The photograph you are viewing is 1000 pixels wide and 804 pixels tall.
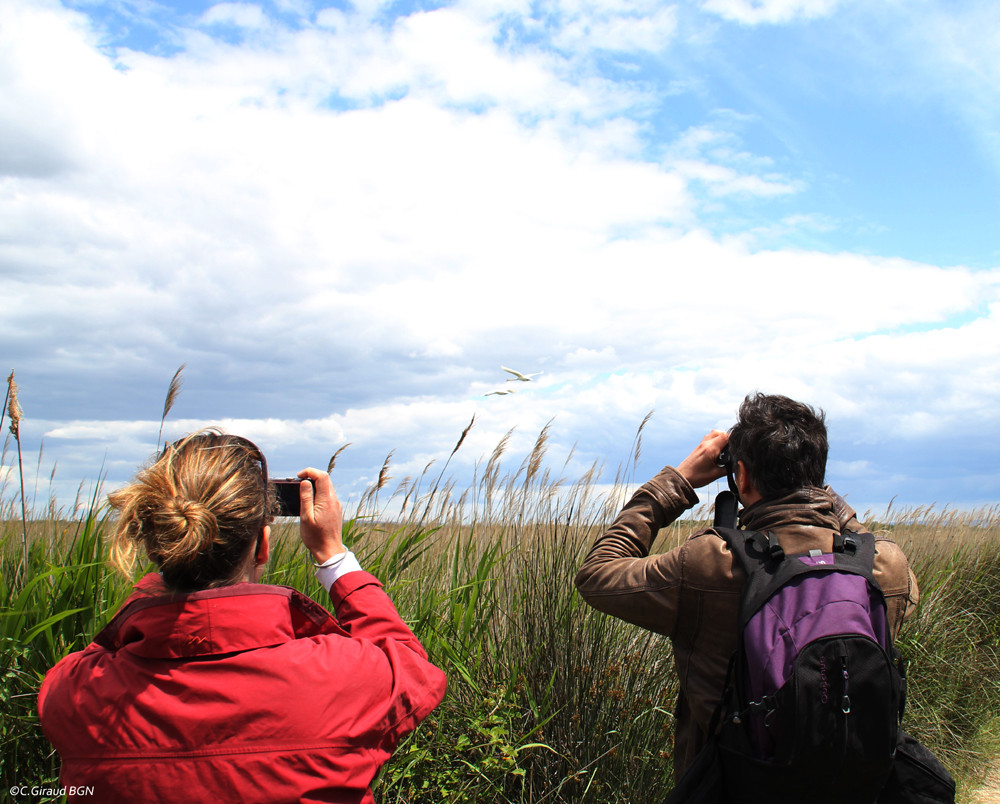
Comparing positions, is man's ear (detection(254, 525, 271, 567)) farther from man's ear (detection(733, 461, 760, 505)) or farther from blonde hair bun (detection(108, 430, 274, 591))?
man's ear (detection(733, 461, 760, 505))

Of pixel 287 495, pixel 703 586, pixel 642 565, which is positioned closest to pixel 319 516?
pixel 287 495

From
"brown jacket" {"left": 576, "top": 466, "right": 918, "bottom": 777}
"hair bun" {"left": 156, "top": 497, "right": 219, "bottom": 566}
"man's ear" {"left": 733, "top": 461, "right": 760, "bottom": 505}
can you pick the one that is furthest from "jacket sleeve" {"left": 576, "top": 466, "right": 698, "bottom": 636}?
"hair bun" {"left": 156, "top": 497, "right": 219, "bottom": 566}

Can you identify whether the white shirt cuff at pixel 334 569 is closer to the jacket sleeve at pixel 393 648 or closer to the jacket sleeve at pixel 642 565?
the jacket sleeve at pixel 393 648

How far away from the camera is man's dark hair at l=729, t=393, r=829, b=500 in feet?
6.63

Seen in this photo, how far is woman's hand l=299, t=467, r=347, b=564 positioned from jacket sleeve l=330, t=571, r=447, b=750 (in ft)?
0.34

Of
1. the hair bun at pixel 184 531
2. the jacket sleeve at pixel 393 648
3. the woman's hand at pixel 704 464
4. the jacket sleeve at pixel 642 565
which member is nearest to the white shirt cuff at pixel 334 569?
the jacket sleeve at pixel 393 648

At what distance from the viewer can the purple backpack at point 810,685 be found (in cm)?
171

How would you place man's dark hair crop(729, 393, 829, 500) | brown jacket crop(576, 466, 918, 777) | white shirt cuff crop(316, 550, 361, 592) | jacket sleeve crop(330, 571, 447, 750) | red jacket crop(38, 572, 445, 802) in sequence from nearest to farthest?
red jacket crop(38, 572, 445, 802) → jacket sleeve crop(330, 571, 447, 750) → white shirt cuff crop(316, 550, 361, 592) → brown jacket crop(576, 466, 918, 777) → man's dark hair crop(729, 393, 829, 500)

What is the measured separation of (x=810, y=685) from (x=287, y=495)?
54.1 inches

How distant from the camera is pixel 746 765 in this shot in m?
1.80

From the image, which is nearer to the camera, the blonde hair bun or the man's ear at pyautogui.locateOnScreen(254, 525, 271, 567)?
the blonde hair bun

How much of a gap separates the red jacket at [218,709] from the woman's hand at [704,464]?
4.18ft

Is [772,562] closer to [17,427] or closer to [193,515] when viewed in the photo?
[193,515]

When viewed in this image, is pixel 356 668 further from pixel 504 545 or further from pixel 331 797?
pixel 504 545
